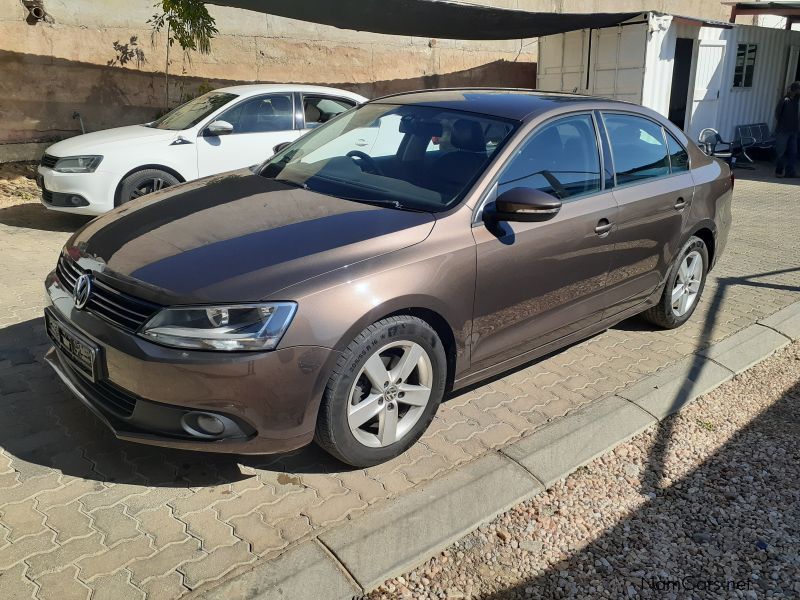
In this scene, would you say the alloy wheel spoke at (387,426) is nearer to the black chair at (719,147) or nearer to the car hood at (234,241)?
the car hood at (234,241)

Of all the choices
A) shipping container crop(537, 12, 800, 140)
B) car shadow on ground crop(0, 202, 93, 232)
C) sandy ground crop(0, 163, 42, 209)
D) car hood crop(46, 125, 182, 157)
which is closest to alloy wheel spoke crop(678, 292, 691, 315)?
car hood crop(46, 125, 182, 157)

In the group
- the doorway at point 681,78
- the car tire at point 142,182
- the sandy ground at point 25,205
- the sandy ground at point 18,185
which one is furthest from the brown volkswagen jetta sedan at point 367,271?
the doorway at point 681,78

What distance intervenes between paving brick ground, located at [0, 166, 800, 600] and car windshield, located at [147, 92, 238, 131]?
3.61m

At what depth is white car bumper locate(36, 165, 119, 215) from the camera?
7.10m

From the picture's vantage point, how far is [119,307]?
2.91 meters

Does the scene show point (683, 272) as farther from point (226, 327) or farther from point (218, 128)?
point (218, 128)

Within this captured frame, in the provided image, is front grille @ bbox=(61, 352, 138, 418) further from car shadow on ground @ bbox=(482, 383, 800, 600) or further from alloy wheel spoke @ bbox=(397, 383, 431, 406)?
Answer: car shadow on ground @ bbox=(482, 383, 800, 600)

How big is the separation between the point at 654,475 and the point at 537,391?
2.98 feet

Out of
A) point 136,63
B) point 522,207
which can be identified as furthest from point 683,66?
point 522,207

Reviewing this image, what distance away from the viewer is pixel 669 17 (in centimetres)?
1255

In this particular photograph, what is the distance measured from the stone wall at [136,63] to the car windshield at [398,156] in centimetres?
773

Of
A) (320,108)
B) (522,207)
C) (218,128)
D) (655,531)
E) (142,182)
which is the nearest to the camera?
(655,531)

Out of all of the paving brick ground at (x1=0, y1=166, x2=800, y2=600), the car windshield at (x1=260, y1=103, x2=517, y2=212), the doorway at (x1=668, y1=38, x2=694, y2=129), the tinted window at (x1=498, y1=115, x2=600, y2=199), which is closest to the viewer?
the paving brick ground at (x1=0, y1=166, x2=800, y2=600)

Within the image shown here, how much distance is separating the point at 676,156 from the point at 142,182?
208 inches
